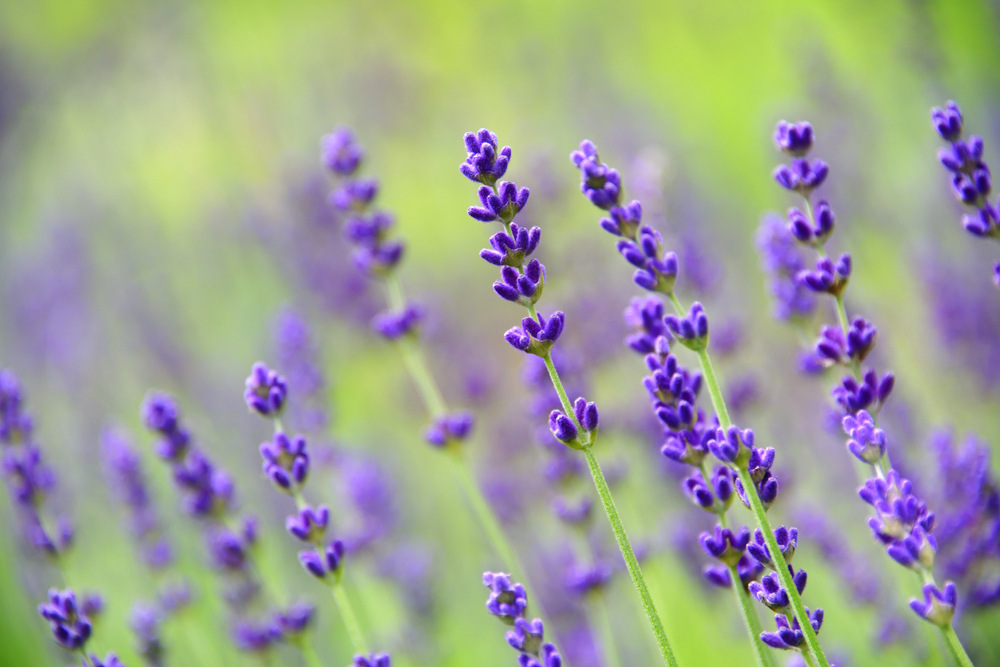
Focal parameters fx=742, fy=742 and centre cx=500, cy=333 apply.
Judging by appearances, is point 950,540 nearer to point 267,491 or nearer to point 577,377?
point 577,377

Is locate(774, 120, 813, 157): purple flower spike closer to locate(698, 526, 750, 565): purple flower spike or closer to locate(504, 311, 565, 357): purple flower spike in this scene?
locate(504, 311, 565, 357): purple flower spike

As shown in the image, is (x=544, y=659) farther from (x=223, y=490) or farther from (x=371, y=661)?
(x=223, y=490)

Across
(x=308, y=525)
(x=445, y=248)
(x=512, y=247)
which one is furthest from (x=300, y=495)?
(x=445, y=248)

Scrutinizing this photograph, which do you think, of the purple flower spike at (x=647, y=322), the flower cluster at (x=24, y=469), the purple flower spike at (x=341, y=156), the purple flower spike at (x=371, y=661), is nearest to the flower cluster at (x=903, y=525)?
the purple flower spike at (x=647, y=322)

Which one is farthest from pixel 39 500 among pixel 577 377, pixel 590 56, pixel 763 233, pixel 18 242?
pixel 18 242

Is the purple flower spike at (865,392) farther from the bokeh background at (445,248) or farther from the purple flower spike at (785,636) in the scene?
the bokeh background at (445,248)

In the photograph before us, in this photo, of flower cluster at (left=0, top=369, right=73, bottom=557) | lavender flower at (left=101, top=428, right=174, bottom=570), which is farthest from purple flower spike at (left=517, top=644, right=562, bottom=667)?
lavender flower at (left=101, top=428, right=174, bottom=570)
